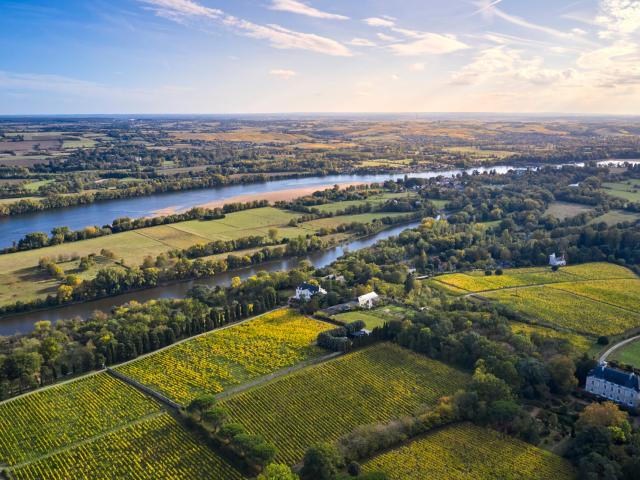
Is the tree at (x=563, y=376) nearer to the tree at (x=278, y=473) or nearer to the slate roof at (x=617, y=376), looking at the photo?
the slate roof at (x=617, y=376)

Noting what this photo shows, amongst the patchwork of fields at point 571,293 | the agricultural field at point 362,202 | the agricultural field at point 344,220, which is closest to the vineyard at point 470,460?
the patchwork of fields at point 571,293

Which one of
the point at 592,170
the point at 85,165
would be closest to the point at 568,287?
the point at 592,170

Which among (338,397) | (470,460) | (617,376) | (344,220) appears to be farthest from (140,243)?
(617,376)

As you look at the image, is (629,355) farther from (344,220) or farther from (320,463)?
(344,220)

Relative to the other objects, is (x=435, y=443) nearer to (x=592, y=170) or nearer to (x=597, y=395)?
(x=597, y=395)

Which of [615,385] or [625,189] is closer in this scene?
[615,385]

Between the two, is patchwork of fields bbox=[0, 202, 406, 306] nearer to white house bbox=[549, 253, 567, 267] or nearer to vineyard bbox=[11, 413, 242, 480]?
vineyard bbox=[11, 413, 242, 480]

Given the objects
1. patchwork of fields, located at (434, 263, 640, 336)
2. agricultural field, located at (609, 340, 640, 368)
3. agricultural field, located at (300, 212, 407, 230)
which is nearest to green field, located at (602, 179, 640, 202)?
agricultural field, located at (300, 212, 407, 230)
